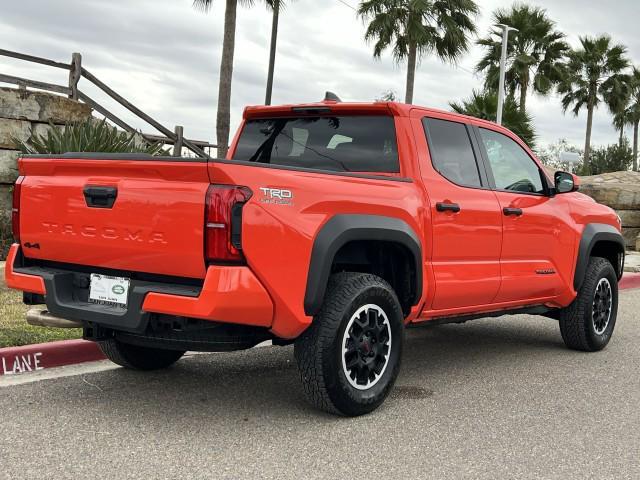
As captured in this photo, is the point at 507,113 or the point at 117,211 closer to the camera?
the point at 117,211

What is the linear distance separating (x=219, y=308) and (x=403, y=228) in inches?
55.2

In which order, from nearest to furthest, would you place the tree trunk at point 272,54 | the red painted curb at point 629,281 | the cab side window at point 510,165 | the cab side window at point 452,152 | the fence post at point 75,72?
1. the cab side window at point 452,152
2. the cab side window at point 510,165
3. the red painted curb at point 629,281
4. the fence post at point 75,72
5. the tree trunk at point 272,54

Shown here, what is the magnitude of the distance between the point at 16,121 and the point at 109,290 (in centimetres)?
859

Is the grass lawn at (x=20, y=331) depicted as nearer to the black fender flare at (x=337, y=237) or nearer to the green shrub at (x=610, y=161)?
the black fender flare at (x=337, y=237)

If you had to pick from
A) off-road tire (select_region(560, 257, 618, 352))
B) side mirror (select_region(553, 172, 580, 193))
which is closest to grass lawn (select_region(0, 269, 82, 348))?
side mirror (select_region(553, 172, 580, 193))

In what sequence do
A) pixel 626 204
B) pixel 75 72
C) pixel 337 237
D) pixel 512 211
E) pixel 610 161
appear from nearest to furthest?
pixel 337 237 → pixel 512 211 → pixel 75 72 → pixel 626 204 → pixel 610 161

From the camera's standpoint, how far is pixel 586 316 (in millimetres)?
6863

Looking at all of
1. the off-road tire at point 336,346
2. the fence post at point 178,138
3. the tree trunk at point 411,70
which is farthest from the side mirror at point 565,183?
the tree trunk at point 411,70

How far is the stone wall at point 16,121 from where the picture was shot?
1167cm

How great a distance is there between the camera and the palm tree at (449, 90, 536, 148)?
81.9ft

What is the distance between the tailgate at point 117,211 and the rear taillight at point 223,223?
4cm

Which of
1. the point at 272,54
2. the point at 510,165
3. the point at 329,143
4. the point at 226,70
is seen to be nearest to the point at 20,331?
the point at 329,143

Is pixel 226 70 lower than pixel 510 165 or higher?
higher

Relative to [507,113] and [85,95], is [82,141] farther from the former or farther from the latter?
[507,113]
